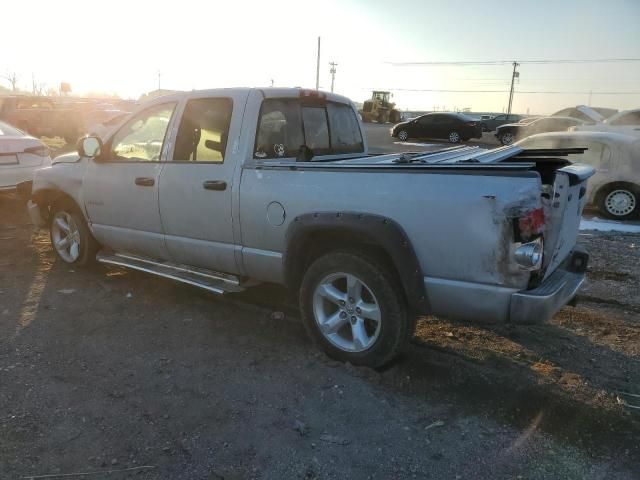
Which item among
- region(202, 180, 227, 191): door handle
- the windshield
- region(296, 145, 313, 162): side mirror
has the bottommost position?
region(202, 180, 227, 191): door handle

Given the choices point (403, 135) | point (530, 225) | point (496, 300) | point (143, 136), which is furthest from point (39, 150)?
point (403, 135)

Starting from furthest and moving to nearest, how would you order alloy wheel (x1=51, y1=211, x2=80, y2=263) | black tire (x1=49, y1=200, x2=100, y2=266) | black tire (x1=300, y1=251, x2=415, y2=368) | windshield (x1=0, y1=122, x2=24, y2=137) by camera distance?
windshield (x1=0, y1=122, x2=24, y2=137) → alloy wheel (x1=51, y1=211, x2=80, y2=263) → black tire (x1=49, y1=200, x2=100, y2=266) → black tire (x1=300, y1=251, x2=415, y2=368)

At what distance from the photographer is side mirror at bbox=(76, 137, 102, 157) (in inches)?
194

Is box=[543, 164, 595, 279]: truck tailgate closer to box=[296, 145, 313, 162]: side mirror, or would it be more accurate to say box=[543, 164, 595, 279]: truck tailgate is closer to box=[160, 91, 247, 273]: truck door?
box=[296, 145, 313, 162]: side mirror

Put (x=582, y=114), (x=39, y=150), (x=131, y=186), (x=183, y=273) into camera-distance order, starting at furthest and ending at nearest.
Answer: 1. (x=582, y=114)
2. (x=39, y=150)
3. (x=131, y=186)
4. (x=183, y=273)

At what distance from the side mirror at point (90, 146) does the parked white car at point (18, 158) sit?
12.6 ft

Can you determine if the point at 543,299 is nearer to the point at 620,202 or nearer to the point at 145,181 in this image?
the point at 145,181

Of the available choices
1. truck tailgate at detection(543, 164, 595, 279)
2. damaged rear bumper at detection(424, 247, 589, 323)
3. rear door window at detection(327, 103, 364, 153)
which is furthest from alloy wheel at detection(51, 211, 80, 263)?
truck tailgate at detection(543, 164, 595, 279)

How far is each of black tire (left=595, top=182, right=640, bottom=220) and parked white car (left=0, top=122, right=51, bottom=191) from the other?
9.41 m

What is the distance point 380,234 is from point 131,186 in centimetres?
262

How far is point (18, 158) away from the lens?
8148 mm

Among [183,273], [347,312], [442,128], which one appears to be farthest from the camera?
[442,128]

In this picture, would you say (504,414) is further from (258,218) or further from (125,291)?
(125,291)

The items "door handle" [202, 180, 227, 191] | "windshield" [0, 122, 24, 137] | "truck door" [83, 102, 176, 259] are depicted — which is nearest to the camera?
"door handle" [202, 180, 227, 191]
